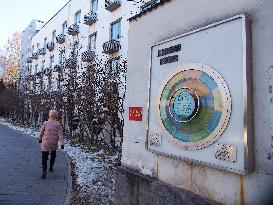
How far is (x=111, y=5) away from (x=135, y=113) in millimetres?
17419

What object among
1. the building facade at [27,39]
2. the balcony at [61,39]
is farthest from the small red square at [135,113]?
the building facade at [27,39]

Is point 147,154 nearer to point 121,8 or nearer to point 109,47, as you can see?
point 109,47

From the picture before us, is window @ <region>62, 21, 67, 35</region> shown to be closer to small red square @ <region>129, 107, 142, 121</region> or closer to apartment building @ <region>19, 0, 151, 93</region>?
apartment building @ <region>19, 0, 151, 93</region>

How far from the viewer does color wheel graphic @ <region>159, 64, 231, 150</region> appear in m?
3.31

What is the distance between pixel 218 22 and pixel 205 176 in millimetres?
1723

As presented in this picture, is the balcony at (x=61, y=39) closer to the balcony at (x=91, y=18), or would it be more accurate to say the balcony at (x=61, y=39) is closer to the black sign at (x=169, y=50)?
the balcony at (x=91, y=18)

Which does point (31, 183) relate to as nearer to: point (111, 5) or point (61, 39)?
point (111, 5)

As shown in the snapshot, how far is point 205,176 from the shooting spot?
3.50 metres

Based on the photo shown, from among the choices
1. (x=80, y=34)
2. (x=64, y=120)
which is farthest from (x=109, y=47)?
(x=80, y=34)

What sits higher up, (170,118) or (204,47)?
(204,47)

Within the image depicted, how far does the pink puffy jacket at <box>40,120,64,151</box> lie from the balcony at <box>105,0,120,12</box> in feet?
47.1

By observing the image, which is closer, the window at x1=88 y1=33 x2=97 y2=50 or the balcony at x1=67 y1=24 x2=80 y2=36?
the window at x1=88 y1=33 x2=97 y2=50

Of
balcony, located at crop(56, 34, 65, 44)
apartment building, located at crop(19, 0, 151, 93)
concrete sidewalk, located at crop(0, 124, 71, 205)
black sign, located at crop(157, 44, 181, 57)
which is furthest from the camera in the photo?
balcony, located at crop(56, 34, 65, 44)

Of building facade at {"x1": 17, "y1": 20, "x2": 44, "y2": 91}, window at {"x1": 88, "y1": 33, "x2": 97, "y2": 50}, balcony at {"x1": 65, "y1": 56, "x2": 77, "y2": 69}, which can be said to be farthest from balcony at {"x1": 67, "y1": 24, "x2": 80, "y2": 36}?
building facade at {"x1": 17, "y1": 20, "x2": 44, "y2": 91}
